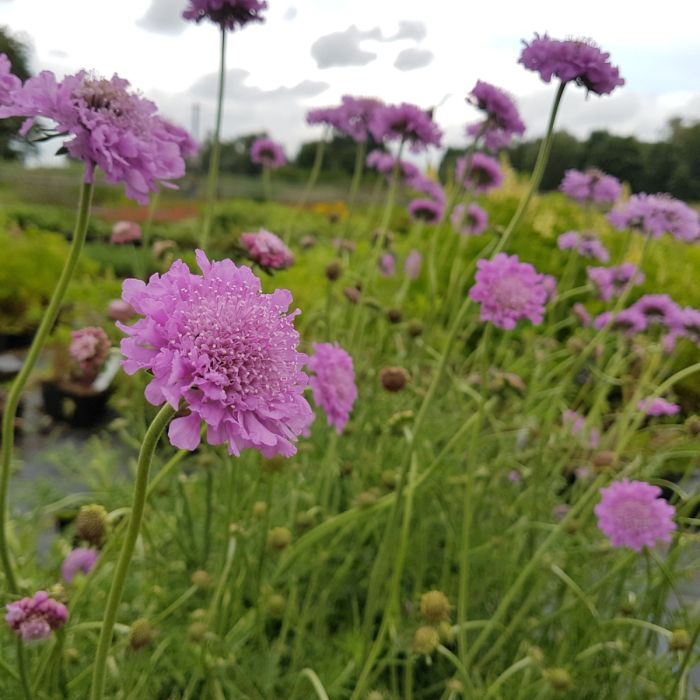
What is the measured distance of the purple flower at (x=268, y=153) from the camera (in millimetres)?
2111

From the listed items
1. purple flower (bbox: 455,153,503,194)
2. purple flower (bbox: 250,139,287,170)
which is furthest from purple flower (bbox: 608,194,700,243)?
purple flower (bbox: 250,139,287,170)

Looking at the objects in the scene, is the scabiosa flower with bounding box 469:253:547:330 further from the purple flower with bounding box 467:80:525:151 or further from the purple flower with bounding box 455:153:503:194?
the purple flower with bounding box 455:153:503:194

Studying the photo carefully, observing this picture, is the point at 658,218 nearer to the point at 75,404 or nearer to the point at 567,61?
the point at 567,61

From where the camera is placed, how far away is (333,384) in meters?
1.00

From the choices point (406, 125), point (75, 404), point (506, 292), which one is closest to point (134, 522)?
point (506, 292)

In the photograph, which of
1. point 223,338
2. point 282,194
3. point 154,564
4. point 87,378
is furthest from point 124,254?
point 282,194

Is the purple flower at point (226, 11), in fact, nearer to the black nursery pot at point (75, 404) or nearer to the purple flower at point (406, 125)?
the purple flower at point (406, 125)

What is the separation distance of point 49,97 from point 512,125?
0.85 metres

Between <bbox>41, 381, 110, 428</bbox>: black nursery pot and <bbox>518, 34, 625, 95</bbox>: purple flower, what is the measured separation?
2.14 metres

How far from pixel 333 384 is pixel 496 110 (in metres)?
0.60

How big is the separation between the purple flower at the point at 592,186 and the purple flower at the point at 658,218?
0.87 ft

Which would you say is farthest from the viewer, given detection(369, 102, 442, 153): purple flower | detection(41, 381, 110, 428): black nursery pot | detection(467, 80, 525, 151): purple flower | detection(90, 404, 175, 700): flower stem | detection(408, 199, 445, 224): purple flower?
detection(41, 381, 110, 428): black nursery pot

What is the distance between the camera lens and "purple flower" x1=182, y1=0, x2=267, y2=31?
3.40ft

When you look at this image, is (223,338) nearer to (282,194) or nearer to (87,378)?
(87,378)
